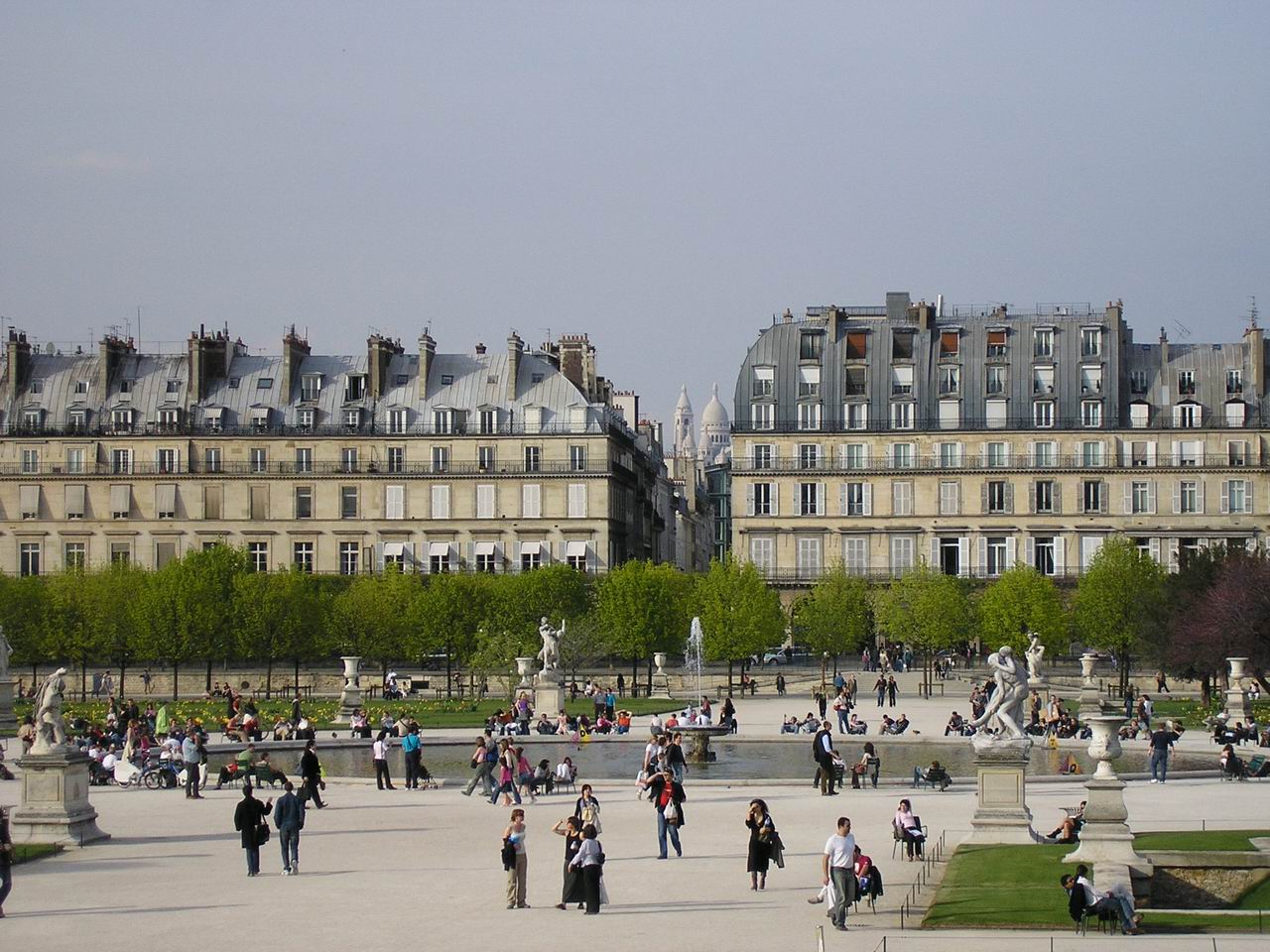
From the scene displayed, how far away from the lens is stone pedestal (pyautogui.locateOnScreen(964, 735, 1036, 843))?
27.5 m

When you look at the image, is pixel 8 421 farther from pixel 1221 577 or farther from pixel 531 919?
pixel 531 919

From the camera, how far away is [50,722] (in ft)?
93.2

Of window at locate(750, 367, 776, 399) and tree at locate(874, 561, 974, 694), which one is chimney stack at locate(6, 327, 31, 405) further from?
tree at locate(874, 561, 974, 694)

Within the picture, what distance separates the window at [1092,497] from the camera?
280ft

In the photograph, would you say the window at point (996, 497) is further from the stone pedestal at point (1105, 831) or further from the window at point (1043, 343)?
the stone pedestal at point (1105, 831)

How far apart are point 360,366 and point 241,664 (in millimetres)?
16143

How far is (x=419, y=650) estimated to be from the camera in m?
73.4

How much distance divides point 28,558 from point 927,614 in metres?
38.7

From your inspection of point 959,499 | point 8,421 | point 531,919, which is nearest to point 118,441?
point 8,421

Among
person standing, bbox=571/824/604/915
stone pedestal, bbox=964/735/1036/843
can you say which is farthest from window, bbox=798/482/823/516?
person standing, bbox=571/824/604/915

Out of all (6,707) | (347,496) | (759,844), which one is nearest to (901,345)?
(347,496)

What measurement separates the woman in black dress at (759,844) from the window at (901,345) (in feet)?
213

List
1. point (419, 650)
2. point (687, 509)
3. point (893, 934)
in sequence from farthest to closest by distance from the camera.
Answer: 1. point (687, 509)
2. point (419, 650)
3. point (893, 934)

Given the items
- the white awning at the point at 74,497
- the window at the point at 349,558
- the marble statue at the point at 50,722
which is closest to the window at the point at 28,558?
the white awning at the point at 74,497
